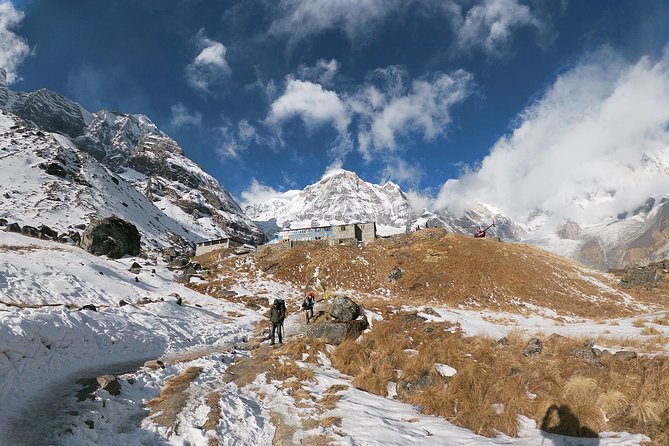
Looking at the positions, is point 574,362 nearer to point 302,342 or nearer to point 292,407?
point 292,407

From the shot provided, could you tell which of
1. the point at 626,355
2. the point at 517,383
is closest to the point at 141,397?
the point at 517,383

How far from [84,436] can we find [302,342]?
10.6 m

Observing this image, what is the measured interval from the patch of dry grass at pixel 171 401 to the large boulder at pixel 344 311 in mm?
8699

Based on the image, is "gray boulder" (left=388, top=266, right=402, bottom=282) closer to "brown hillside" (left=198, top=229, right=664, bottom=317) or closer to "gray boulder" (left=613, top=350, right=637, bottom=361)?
"brown hillside" (left=198, top=229, right=664, bottom=317)

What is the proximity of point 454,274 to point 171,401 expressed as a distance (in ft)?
125

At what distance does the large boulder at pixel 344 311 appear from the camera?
741 inches

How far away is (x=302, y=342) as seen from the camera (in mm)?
16547

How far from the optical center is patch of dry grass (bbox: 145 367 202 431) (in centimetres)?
795

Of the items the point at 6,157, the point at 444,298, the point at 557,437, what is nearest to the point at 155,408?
the point at 557,437

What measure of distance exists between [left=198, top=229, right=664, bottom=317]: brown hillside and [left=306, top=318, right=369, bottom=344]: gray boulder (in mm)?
15207

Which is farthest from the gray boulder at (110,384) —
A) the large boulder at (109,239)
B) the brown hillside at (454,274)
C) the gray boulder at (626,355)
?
the large boulder at (109,239)

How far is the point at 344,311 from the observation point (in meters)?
19.0

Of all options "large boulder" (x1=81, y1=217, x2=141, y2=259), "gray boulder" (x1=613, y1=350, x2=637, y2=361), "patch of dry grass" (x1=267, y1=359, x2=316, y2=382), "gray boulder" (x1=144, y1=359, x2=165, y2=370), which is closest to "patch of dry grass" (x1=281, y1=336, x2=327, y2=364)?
"patch of dry grass" (x1=267, y1=359, x2=316, y2=382)

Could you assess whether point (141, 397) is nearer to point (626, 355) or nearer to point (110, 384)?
point (110, 384)
